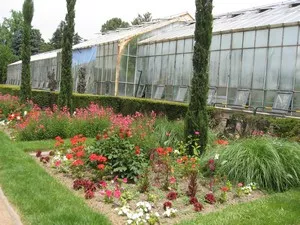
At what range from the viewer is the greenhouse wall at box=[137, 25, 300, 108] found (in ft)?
50.4

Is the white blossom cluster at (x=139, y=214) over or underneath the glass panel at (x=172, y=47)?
underneath

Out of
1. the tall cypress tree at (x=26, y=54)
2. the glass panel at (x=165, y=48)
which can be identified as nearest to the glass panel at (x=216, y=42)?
the glass panel at (x=165, y=48)

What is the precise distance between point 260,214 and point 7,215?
307 centimetres

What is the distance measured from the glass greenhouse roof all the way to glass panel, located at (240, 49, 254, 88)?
1.11 meters

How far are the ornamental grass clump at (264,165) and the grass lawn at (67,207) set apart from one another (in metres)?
0.30

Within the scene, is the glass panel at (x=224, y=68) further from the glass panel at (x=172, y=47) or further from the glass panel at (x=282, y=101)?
the glass panel at (x=172, y=47)

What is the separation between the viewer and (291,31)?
1534cm

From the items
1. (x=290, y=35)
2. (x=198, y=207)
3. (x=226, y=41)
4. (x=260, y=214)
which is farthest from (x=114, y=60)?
(x=260, y=214)

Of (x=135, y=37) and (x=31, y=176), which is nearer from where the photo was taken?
(x=31, y=176)

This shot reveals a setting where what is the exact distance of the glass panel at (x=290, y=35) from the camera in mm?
15203

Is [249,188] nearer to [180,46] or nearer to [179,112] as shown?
[179,112]

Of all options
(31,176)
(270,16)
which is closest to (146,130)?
(31,176)

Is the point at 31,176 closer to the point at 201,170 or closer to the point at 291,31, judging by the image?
the point at 201,170

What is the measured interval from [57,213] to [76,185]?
1308 millimetres
